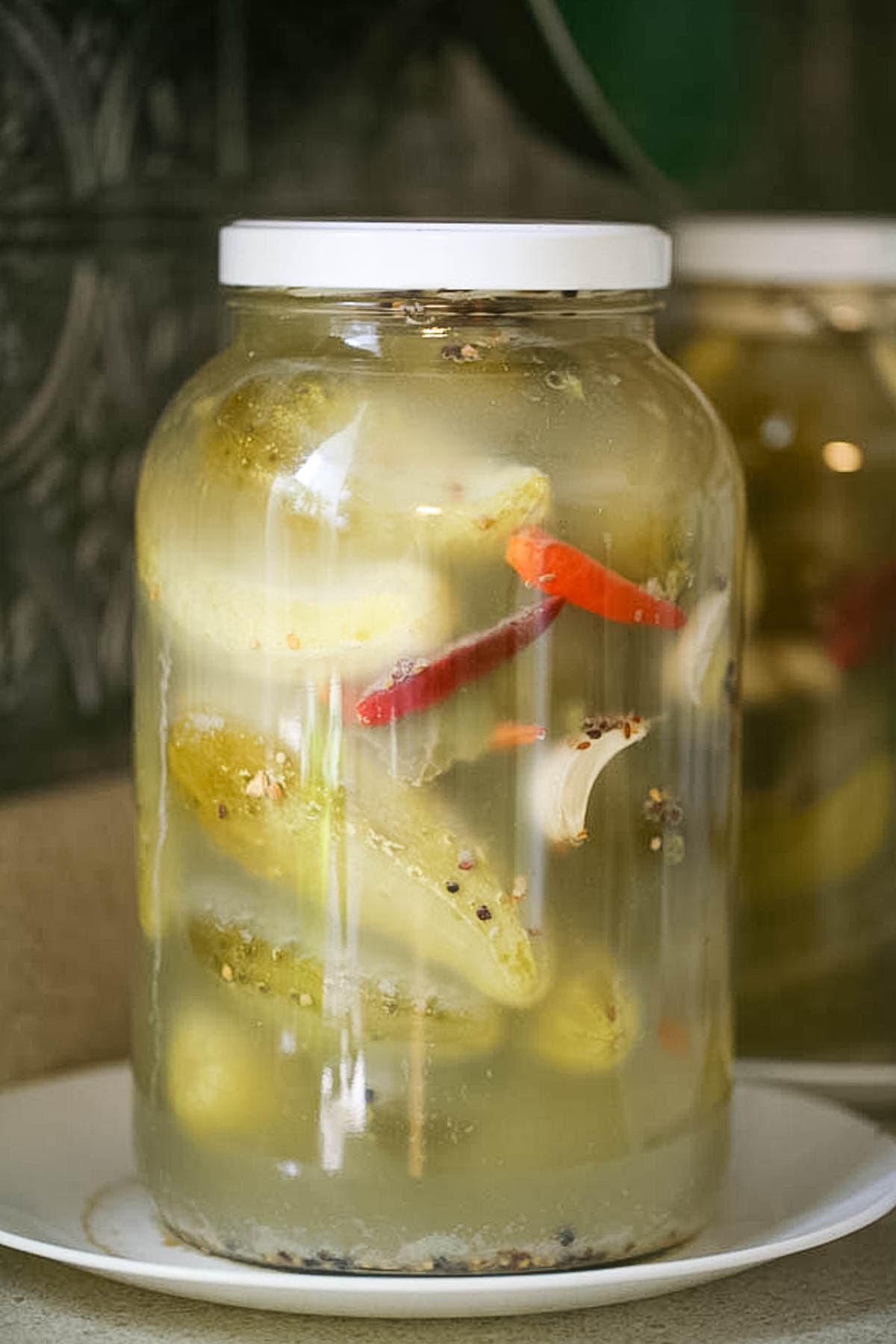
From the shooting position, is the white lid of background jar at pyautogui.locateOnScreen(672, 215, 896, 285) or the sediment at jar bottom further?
the white lid of background jar at pyautogui.locateOnScreen(672, 215, 896, 285)

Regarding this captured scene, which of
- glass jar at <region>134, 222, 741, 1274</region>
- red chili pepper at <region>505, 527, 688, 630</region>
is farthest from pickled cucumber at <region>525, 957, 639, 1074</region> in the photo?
red chili pepper at <region>505, 527, 688, 630</region>

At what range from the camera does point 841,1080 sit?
0.90 m

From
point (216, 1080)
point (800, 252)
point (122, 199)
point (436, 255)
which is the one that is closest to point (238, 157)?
point (122, 199)

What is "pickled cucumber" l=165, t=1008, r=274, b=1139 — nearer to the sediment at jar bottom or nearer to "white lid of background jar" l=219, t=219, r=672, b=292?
the sediment at jar bottom

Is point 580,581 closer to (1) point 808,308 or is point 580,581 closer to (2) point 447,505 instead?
(2) point 447,505

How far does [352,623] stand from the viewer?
A: 0.65 m

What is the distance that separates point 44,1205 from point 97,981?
0.17 meters

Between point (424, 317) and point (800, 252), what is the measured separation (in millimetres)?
275

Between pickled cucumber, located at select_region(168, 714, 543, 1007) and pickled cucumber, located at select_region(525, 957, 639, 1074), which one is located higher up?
pickled cucumber, located at select_region(168, 714, 543, 1007)

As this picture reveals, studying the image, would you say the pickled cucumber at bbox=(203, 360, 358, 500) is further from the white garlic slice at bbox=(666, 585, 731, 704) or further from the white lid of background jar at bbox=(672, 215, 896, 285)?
the white lid of background jar at bbox=(672, 215, 896, 285)

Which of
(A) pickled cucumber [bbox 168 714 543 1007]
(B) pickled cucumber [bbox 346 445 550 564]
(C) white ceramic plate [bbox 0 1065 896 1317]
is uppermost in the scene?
(B) pickled cucumber [bbox 346 445 550 564]

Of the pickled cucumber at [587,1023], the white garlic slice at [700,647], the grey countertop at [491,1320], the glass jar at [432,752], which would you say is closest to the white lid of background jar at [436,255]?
the glass jar at [432,752]

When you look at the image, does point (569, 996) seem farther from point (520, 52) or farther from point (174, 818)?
point (520, 52)

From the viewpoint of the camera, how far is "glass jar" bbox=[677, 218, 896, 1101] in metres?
0.90
